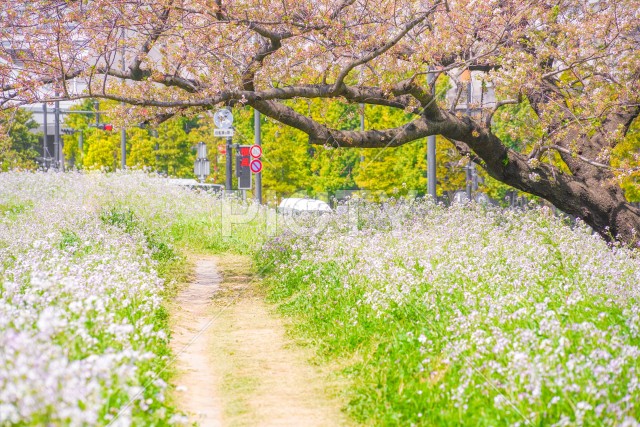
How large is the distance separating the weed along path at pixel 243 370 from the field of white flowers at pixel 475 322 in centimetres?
34

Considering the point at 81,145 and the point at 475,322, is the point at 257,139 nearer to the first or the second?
the point at 475,322

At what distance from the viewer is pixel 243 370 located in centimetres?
768

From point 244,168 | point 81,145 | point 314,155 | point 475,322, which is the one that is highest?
point 81,145

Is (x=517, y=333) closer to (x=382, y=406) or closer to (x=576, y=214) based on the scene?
(x=382, y=406)

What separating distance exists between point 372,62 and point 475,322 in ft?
27.1

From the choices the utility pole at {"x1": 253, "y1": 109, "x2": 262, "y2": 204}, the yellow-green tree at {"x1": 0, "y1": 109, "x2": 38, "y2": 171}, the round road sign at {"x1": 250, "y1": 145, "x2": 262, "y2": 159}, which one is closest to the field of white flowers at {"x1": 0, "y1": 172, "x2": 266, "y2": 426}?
the round road sign at {"x1": 250, "y1": 145, "x2": 262, "y2": 159}

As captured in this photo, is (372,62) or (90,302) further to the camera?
(372,62)

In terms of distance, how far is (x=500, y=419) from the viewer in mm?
5125

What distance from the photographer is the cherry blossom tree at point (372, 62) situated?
11930 mm

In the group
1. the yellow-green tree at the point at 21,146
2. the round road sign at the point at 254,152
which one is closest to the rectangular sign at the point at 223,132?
the round road sign at the point at 254,152

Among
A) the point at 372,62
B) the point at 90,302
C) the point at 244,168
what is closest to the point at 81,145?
the point at 244,168

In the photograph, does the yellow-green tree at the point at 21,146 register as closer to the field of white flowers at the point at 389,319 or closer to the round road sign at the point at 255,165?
the round road sign at the point at 255,165

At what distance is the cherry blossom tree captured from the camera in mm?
11930

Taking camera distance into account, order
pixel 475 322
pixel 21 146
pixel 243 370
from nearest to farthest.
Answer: pixel 475 322 < pixel 243 370 < pixel 21 146
